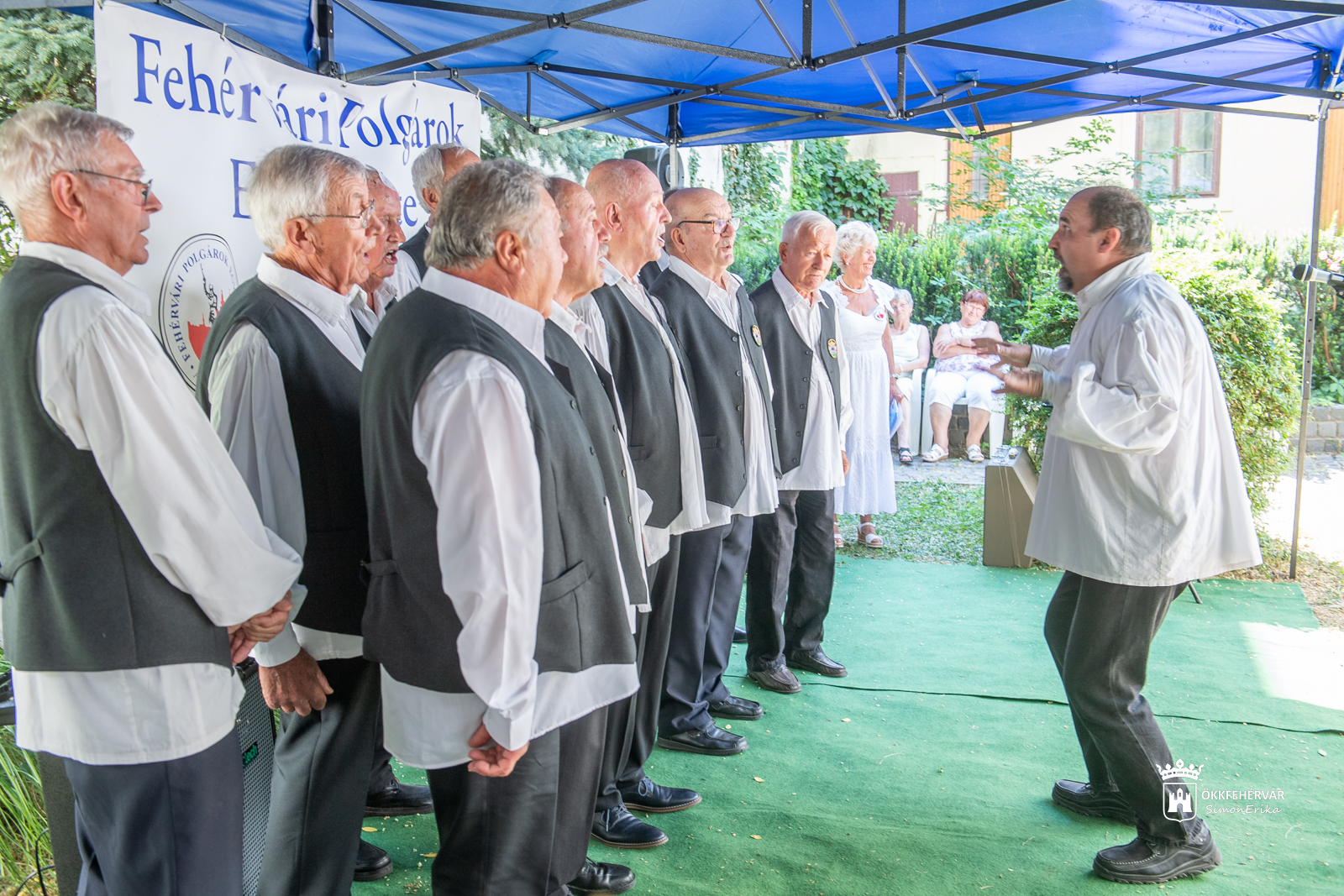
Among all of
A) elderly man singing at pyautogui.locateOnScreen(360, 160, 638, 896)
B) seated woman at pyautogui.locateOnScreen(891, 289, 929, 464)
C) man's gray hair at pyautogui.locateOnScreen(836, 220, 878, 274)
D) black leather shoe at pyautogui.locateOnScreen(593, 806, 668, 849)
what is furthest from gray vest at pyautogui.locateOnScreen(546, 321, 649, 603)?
seated woman at pyautogui.locateOnScreen(891, 289, 929, 464)

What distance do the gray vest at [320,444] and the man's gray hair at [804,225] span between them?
253 centimetres

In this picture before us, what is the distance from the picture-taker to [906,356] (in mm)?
10047

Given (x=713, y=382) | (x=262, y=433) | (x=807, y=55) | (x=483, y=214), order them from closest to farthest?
(x=483, y=214) < (x=262, y=433) < (x=713, y=382) < (x=807, y=55)

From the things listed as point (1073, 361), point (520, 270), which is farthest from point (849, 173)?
point (520, 270)

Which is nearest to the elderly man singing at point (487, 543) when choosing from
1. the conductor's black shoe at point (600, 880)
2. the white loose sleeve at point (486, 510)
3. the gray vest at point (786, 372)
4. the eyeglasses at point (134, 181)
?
the white loose sleeve at point (486, 510)

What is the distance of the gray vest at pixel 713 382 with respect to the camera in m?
3.51

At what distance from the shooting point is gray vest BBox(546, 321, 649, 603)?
2102 mm

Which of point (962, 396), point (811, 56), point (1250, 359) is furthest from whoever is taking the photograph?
point (962, 396)

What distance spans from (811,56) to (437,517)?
333 centimetres

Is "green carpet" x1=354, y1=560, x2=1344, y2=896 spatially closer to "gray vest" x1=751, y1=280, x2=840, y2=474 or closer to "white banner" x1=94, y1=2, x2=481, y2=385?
"gray vest" x1=751, y1=280, x2=840, y2=474

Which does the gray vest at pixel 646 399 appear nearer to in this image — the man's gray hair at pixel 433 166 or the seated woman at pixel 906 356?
the man's gray hair at pixel 433 166

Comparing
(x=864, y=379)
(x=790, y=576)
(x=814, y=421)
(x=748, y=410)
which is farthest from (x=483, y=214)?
(x=864, y=379)

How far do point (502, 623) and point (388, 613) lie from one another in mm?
280

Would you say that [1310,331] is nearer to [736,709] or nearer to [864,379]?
[864,379]
